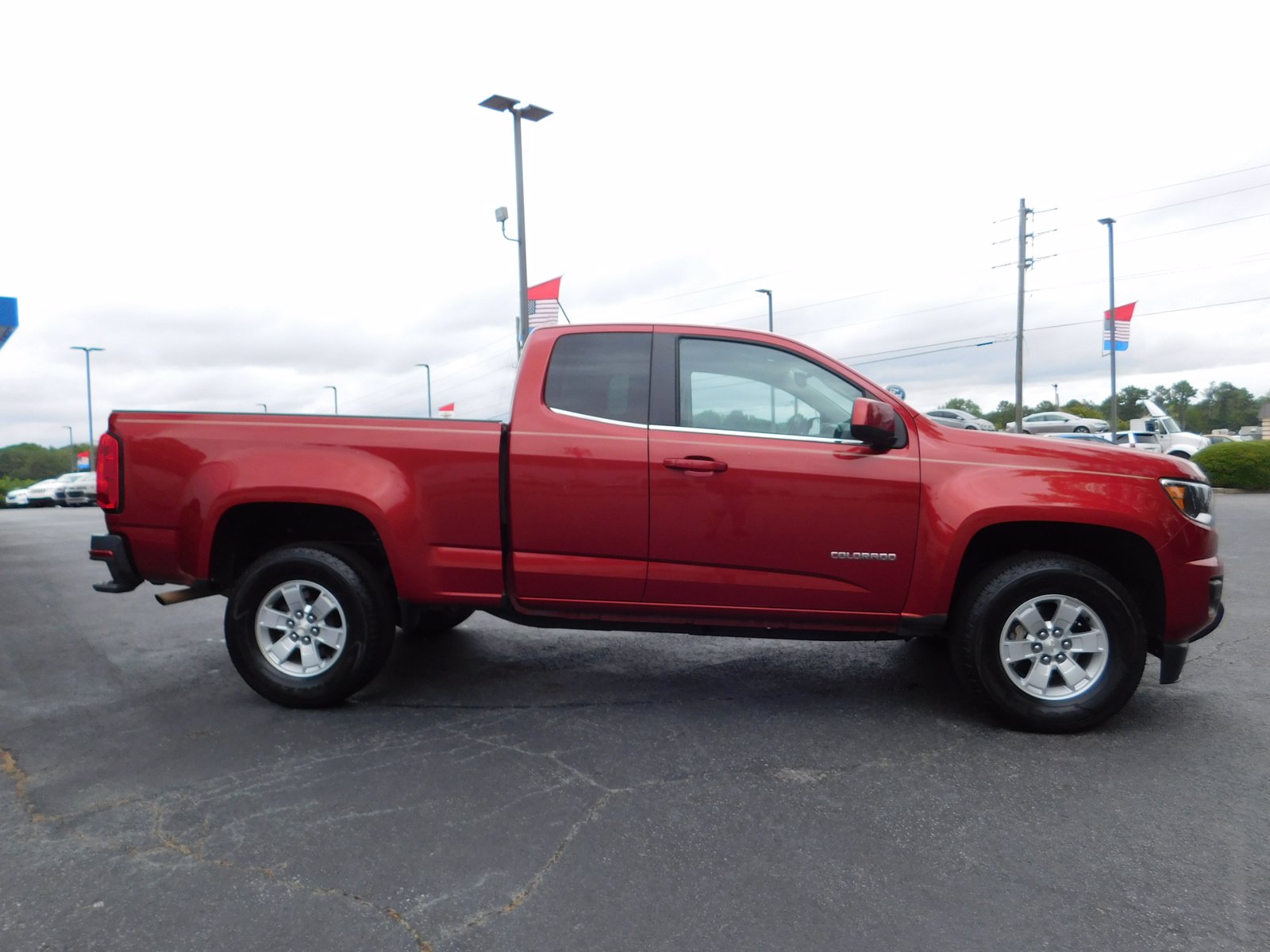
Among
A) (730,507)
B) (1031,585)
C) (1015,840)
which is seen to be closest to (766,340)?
(730,507)

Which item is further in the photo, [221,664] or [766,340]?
[221,664]

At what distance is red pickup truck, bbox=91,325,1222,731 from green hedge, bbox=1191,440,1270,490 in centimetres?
2250

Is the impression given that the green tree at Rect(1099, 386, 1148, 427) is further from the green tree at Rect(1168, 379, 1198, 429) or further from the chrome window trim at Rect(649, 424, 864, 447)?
the chrome window trim at Rect(649, 424, 864, 447)

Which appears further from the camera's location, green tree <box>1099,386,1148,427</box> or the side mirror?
green tree <box>1099,386,1148,427</box>

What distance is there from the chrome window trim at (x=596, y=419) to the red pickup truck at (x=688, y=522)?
0.08ft

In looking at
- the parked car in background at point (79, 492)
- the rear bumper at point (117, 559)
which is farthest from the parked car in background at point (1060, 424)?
the parked car in background at point (79, 492)

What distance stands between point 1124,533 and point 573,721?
2.80m

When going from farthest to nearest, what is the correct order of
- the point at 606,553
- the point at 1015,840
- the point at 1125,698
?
1. the point at 606,553
2. the point at 1125,698
3. the point at 1015,840

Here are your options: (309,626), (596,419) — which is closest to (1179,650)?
(596,419)

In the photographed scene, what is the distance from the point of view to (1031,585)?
4.23 meters

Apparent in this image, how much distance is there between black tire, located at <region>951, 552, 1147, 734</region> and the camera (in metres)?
4.19

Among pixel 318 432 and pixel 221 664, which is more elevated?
pixel 318 432

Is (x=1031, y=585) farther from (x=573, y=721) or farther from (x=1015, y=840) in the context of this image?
(x=573, y=721)

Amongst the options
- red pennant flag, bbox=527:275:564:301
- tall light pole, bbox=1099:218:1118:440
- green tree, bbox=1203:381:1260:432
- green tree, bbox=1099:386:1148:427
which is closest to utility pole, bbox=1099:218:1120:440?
tall light pole, bbox=1099:218:1118:440
